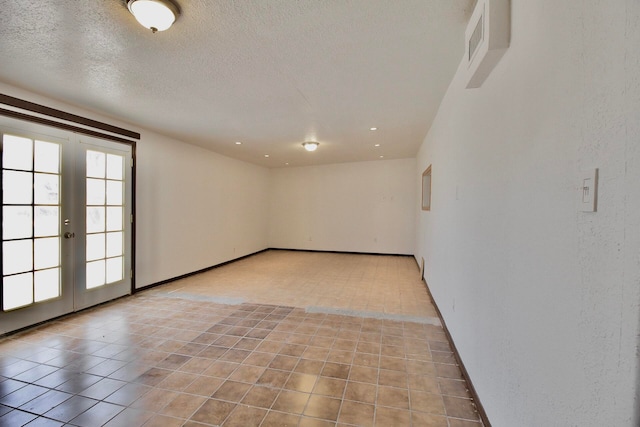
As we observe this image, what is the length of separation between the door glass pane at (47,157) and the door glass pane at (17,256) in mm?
850

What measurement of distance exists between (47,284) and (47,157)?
150 centimetres

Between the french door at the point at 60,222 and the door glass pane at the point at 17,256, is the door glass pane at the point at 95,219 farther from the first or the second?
the door glass pane at the point at 17,256

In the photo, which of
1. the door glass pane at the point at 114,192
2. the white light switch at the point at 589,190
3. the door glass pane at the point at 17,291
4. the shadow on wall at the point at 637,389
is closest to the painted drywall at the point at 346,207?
the door glass pane at the point at 114,192

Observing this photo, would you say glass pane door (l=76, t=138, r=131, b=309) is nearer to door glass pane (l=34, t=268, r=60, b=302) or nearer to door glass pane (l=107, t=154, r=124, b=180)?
door glass pane (l=107, t=154, r=124, b=180)

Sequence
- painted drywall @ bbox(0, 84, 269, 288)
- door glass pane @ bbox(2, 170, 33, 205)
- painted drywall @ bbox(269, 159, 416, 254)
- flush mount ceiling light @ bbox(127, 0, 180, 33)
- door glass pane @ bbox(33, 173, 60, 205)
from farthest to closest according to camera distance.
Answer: painted drywall @ bbox(269, 159, 416, 254), painted drywall @ bbox(0, 84, 269, 288), door glass pane @ bbox(33, 173, 60, 205), door glass pane @ bbox(2, 170, 33, 205), flush mount ceiling light @ bbox(127, 0, 180, 33)

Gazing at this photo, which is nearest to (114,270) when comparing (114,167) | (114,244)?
(114,244)

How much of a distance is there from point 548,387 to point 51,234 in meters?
4.66

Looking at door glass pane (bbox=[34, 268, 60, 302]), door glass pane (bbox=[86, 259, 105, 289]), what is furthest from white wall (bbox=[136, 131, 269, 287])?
door glass pane (bbox=[34, 268, 60, 302])

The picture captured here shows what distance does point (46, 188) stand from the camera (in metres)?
3.15

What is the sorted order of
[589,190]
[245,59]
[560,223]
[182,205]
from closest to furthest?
[589,190]
[560,223]
[245,59]
[182,205]

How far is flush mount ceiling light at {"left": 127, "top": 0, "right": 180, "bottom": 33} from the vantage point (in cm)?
162

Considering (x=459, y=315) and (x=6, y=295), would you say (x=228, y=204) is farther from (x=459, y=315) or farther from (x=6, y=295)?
(x=459, y=315)

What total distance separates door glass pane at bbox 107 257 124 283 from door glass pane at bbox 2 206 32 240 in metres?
1.03

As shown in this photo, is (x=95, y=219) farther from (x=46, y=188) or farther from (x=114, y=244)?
(x=46, y=188)
